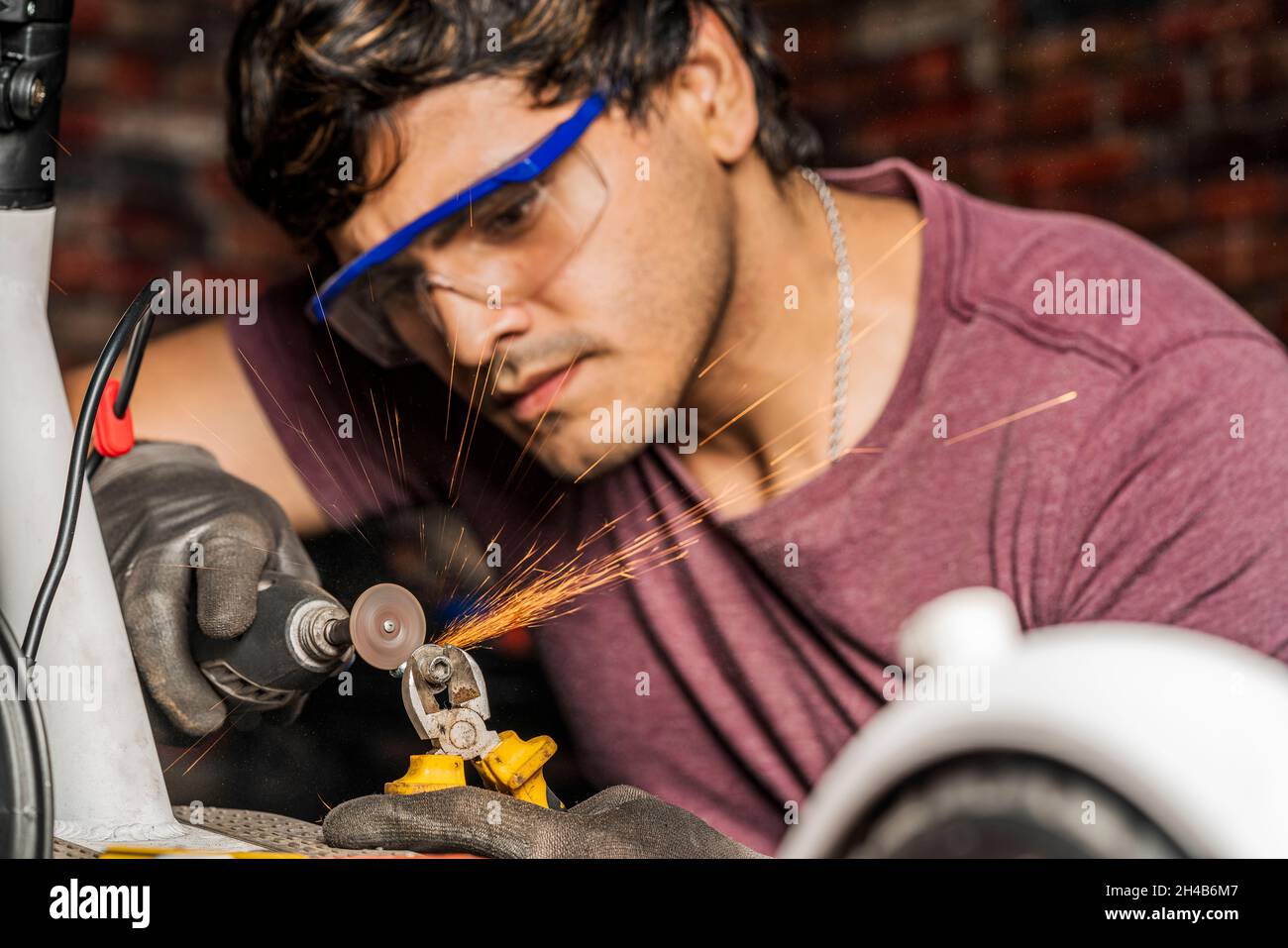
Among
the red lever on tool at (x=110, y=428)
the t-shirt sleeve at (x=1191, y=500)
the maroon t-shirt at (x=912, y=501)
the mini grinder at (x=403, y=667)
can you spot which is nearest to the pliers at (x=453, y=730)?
the mini grinder at (x=403, y=667)

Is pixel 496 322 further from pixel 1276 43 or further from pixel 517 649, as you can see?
pixel 1276 43

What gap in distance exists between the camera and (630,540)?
1217mm

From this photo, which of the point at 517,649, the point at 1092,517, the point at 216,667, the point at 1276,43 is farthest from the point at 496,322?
the point at 1276,43

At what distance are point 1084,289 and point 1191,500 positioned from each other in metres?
0.21

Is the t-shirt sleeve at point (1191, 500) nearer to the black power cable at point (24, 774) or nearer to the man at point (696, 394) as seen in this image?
the man at point (696, 394)

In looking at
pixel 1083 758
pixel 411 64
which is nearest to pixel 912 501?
pixel 1083 758

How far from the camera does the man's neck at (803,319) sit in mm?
1174

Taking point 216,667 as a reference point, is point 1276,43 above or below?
above

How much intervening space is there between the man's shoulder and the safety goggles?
346 mm

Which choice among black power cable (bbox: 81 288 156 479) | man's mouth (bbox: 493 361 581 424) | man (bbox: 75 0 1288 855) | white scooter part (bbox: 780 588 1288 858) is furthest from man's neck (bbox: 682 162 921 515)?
black power cable (bbox: 81 288 156 479)

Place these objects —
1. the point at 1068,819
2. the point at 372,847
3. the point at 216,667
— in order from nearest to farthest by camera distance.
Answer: the point at 1068,819 < the point at 372,847 < the point at 216,667

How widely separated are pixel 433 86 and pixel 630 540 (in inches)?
17.6

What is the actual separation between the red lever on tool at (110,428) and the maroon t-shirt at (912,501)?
0.46 ft

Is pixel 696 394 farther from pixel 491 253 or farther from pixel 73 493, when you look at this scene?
pixel 73 493
